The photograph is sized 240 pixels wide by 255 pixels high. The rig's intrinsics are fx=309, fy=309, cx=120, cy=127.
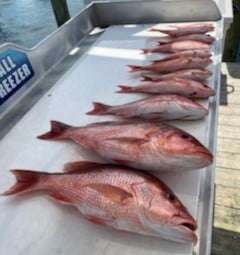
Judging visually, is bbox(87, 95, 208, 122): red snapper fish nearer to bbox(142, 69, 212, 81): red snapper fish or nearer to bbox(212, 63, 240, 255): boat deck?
bbox(142, 69, 212, 81): red snapper fish

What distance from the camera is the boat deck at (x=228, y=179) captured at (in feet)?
5.15

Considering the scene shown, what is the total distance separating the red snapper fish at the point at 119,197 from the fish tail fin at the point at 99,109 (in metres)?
0.36

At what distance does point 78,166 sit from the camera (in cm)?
97

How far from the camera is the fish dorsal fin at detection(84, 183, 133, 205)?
781 millimetres

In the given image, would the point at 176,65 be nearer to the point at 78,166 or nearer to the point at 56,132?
the point at 56,132

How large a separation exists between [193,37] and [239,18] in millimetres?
1842

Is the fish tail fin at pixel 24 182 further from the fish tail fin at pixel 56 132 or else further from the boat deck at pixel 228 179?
the boat deck at pixel 228 179

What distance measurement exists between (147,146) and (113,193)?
18 centimetres

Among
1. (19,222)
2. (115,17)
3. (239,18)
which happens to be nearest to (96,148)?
(19,222)

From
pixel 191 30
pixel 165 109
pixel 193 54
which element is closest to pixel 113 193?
pixel 165 109

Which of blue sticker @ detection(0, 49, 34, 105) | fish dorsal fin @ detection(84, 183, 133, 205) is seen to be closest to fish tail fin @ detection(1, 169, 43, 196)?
fish dorsal fin @ detection(84, 183, 133, 205)

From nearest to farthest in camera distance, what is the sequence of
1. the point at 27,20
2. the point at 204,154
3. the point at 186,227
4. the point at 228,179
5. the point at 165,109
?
the point at 186,227 → the point at 204,154 → the point at 165,109 → the point at 228,179 → the point at 27,20

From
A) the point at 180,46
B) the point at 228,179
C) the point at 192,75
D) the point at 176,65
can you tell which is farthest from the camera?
the point at 228,179

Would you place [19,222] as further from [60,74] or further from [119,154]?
[60,74]
